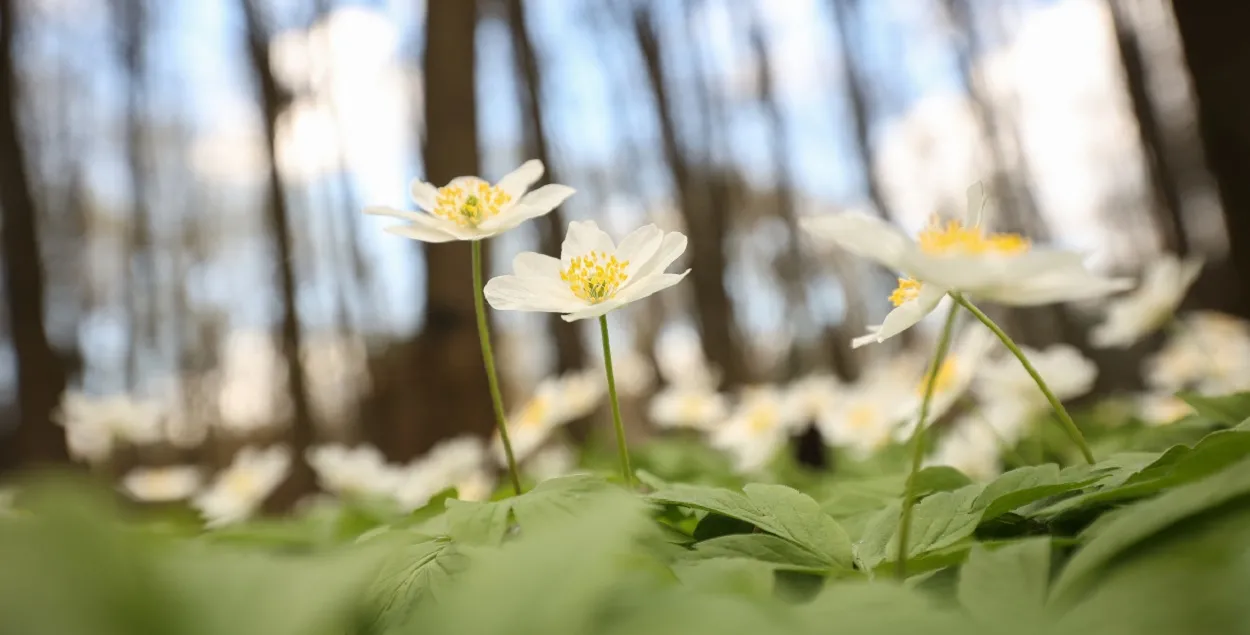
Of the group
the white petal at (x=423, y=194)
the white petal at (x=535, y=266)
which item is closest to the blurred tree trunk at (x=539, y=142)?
the white petal at (x=423, y=194)

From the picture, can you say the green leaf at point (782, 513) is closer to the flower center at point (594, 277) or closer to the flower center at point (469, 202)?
the flower center at point (594, 277)

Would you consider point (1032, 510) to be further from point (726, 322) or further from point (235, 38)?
point (235, 38)

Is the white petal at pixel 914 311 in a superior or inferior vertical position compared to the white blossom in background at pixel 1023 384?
superior

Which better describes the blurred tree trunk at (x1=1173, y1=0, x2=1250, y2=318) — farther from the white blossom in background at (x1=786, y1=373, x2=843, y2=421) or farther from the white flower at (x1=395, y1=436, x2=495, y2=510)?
the white flower at (x1=395, y1=436, x2=495, y2=510)

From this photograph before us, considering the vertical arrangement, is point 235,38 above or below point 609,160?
above

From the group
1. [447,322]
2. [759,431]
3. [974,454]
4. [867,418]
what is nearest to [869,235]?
[974,454]

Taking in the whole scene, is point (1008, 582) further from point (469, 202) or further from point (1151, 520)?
point (469, 202)

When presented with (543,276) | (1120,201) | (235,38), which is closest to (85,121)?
(235,38)
